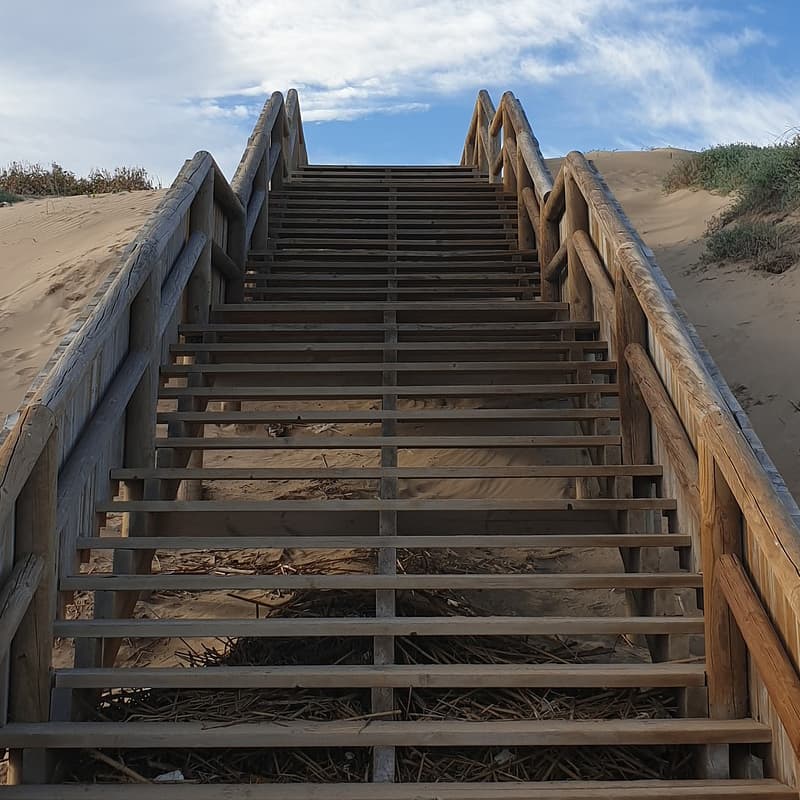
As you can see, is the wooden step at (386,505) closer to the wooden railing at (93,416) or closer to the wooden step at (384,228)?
the wooden railing at (93,416)

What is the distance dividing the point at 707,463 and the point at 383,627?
1041mm

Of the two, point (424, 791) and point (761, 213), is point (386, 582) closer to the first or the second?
point (424, 791)

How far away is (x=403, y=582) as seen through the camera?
8.98ft

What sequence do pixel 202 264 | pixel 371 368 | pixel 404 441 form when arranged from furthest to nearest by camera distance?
pixel 202 264 → pixel 371 368 → pixel 404 441

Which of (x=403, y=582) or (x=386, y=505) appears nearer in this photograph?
(x=403, y=582)

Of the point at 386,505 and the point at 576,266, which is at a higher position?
the point at 576,266

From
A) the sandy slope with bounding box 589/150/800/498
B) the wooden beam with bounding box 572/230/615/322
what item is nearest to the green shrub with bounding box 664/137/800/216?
the sandy slope with bounding box 589/150/800/498

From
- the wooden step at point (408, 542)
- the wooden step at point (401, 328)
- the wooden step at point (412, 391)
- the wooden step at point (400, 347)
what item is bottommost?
the wooden step at point (408, 542)

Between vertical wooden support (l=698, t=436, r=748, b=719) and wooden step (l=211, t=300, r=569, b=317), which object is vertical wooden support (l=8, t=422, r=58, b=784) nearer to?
vertical wooden support (l=698, t=436, r=748, b=719)

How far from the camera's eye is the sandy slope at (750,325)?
556 cm

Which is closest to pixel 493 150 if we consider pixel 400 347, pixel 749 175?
pixel 749 175

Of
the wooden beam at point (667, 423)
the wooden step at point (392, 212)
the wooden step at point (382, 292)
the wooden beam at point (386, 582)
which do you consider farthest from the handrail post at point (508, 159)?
the wooden beam at point (386, 582)

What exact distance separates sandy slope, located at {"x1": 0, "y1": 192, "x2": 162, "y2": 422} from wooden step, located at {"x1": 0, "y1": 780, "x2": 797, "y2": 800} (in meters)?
4.69

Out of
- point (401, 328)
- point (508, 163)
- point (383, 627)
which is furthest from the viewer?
point (508, 163)
